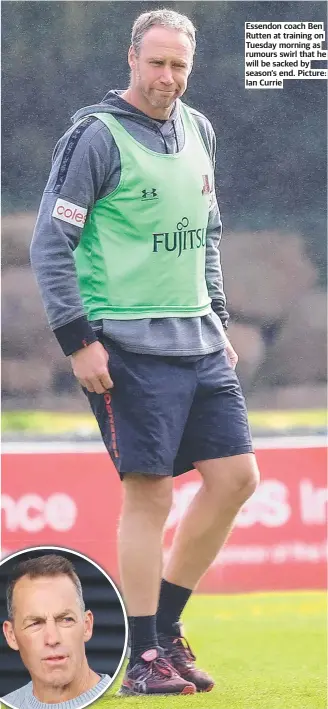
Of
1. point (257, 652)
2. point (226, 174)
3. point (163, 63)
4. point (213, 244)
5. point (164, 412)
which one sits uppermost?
point (163, 63)

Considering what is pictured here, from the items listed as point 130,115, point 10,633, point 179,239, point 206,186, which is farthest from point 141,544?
point 130,115

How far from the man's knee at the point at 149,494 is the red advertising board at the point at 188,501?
34 cm

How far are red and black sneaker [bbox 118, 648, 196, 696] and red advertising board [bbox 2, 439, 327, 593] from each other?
13.2 inches

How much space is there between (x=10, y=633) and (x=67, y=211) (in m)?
0.70

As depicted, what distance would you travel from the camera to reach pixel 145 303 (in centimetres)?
209

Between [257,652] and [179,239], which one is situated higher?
[179,239]

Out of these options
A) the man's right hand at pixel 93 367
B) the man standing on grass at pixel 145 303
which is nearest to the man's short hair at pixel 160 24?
the man standing on grass at pixel 145 303

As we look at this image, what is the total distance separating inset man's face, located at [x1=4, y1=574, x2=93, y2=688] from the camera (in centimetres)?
196

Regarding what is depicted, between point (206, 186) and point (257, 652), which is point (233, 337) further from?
point (257, 652)

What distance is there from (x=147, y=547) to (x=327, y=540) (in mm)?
912

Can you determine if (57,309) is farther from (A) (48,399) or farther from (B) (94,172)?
(A) (48,399)

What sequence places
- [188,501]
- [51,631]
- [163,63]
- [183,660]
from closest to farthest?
1. [51,631]
2. [163,63]
3. [183,660]
4. [188,501]

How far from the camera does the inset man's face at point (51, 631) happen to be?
6.42 feet

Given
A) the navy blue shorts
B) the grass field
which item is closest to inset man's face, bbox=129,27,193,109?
the navy blue shorts
